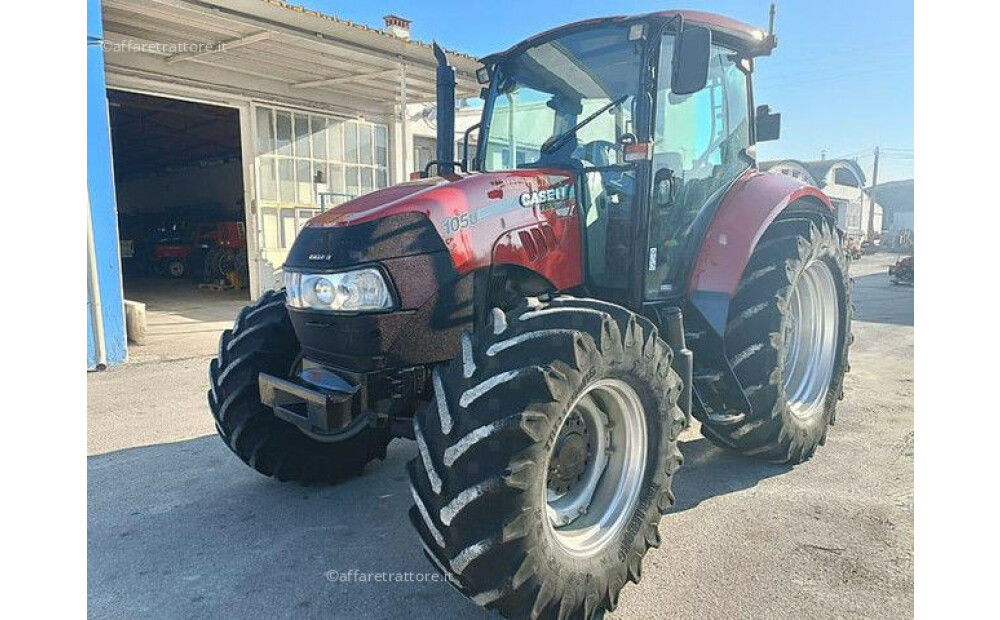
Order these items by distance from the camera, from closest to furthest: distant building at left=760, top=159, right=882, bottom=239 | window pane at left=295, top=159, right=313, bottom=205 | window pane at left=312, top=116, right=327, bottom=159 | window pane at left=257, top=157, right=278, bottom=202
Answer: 1. window pane at left=257, top=157, right=278, bottom=202
2. window pane at left=295, top=159, right=313, bottom=205
3. window pane at left=312, top=116, right=327, bottom=159
4. distant building at left=760, top=159, right=882, bottom=239

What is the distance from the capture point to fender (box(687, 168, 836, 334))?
10.8 feet

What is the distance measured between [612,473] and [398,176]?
10.5 metres

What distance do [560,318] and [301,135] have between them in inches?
394

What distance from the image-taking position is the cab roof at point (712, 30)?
304 cm

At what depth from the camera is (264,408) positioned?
3.19 m

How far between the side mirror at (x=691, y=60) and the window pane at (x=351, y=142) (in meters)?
9.87

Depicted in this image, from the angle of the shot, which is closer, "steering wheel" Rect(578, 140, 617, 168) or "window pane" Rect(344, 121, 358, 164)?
"steering wheel" Rect(578, 140, 617, 168)

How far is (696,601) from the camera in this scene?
2404 millimetres

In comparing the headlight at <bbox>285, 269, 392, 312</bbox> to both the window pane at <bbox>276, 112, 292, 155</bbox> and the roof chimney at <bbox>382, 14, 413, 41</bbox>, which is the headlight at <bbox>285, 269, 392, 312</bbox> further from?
the window pane at <bbox>276, 112, 292, 155</bbox>

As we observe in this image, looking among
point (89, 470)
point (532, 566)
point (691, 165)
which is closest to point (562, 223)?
point (691, 165)

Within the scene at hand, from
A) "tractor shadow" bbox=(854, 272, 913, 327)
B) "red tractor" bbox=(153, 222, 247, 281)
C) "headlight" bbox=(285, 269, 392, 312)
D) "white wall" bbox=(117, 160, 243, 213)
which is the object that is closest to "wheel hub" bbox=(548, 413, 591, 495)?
"headlight" bbox=(285, 269, 392, 312)

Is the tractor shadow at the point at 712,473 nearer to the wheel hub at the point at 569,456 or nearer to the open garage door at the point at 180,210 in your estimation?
the wheel hub at the point at 569,456

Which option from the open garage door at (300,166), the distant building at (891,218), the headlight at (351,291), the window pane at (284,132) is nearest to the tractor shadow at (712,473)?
the headlight at (351,291)

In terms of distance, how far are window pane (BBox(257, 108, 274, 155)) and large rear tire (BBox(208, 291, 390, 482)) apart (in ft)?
26.2
